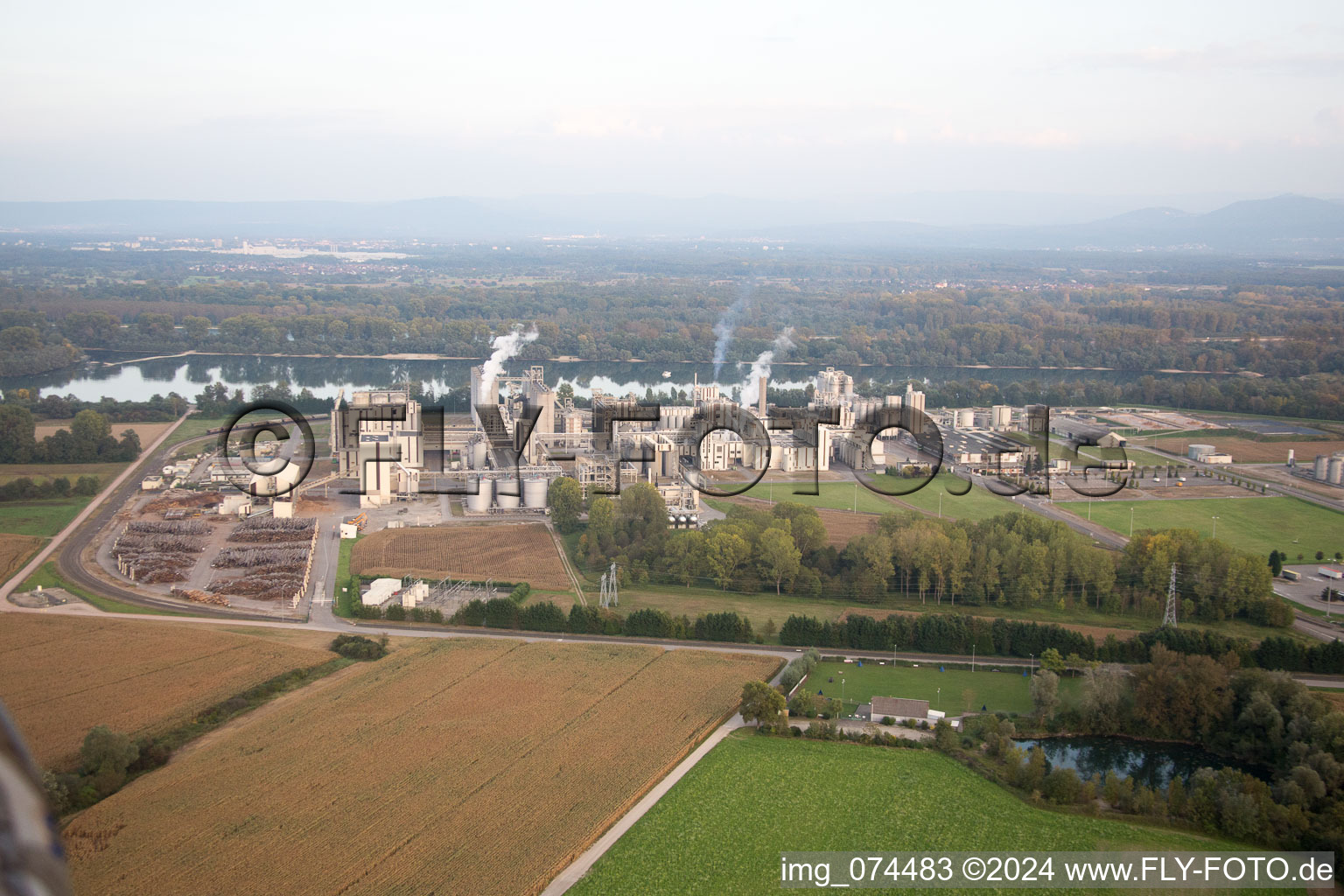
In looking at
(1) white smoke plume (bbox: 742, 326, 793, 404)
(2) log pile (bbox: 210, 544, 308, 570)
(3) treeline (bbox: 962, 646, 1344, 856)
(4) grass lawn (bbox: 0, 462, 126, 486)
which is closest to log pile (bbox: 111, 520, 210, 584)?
(2) log pile (bbox: 210, 544, 308, 570)

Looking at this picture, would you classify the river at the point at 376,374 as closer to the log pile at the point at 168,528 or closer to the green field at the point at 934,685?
the log pile at the point at 168,528

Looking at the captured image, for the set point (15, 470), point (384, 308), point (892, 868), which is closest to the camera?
point (892, 868)

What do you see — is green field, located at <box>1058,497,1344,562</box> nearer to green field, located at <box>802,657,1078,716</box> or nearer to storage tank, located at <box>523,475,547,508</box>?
green field, located at <box>802,657,1078,716</box>

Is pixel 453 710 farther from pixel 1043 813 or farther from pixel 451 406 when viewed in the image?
pixel 451 406

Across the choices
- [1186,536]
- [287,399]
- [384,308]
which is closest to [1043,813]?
[1186,536]

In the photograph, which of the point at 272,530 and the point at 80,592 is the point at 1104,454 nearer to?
the point at 272,530

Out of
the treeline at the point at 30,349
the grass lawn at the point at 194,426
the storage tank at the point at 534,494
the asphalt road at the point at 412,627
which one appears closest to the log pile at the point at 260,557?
the asphalt road at the point at 412,627

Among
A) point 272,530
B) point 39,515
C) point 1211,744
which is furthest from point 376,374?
point 1211,744
